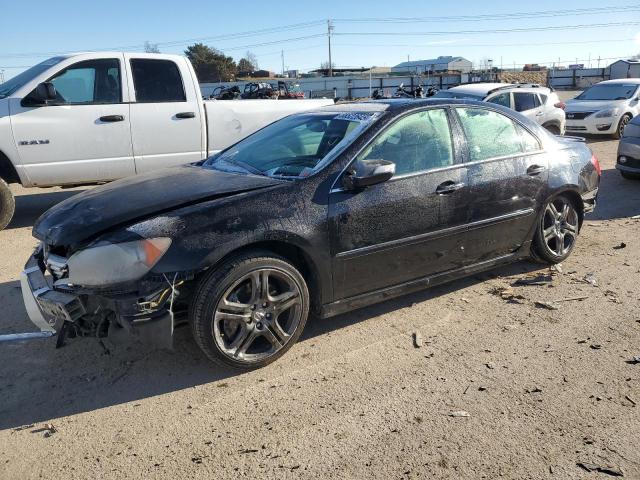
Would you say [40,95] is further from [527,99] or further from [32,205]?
[527,99]

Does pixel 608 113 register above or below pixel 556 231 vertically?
above

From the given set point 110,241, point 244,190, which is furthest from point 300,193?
point 110,241

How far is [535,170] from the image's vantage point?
4.76 metres

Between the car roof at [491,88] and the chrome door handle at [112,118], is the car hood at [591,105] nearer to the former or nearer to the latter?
the car roof at [491,88]

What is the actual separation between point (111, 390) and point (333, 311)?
148cm

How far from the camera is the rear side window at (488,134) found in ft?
14.5

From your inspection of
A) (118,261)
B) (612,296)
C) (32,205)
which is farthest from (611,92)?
(118,261)

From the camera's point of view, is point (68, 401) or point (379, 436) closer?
point (379, 436)

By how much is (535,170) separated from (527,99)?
8.87 metres

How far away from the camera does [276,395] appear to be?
127 inches

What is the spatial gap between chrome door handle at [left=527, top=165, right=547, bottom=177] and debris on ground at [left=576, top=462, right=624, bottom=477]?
2709mm

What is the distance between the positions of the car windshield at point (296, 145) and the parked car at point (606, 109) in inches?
491

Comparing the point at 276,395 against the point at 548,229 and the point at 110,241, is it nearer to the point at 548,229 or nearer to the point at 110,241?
the point at 110,241

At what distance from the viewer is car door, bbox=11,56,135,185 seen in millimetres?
6633
